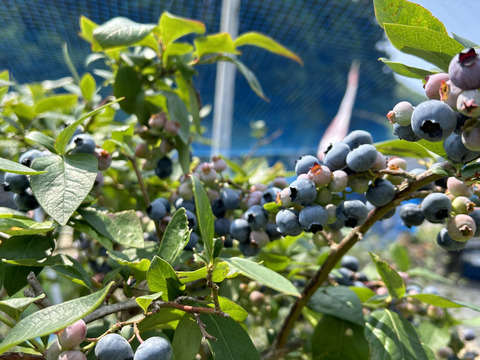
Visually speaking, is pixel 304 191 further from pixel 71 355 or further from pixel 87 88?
pixel 87 88

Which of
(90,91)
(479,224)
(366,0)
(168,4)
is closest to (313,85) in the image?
(366,0)

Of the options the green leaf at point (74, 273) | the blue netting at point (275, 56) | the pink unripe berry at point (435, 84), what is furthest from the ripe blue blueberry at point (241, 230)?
the blue netting at point (275, 56)

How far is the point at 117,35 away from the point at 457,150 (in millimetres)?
552

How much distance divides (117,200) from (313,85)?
4549mm

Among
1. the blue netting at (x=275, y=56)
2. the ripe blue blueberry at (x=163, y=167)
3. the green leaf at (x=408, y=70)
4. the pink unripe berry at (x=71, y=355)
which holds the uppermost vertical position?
the green leaf at (x=408, y=70)

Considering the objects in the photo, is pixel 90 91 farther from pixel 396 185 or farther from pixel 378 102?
pixel 378 102

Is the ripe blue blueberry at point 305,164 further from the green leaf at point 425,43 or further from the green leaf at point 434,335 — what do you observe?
the green leaf at point 434,335

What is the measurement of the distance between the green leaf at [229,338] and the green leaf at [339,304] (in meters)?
0.21

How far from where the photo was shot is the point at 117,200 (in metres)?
0.98

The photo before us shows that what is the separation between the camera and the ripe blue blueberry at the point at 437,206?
20.6 inches

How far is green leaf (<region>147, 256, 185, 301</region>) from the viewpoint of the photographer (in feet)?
1.51

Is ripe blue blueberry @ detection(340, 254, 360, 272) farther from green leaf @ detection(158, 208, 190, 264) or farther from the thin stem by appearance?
green leaf @ detection(158, 208, 190, 264)

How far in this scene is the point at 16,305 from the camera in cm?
42

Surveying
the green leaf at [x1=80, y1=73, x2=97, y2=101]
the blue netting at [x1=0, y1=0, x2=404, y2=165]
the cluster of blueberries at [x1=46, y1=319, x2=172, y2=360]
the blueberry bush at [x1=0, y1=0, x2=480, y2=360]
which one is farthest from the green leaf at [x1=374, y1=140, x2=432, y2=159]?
the blue netting at [x1=0, y1=0, x2=404, y2=165]
